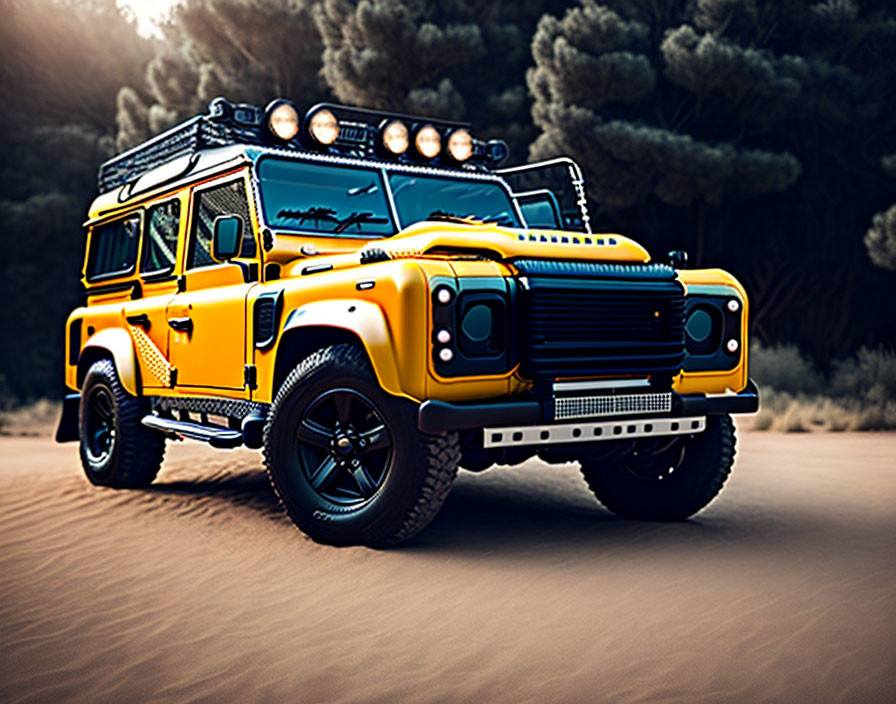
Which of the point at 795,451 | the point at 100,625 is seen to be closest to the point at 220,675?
the point at 100,625

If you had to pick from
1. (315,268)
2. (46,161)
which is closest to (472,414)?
(315,268)

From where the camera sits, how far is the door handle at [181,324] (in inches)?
255

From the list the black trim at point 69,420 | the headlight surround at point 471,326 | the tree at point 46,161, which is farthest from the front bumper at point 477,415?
the tree at point 46,161

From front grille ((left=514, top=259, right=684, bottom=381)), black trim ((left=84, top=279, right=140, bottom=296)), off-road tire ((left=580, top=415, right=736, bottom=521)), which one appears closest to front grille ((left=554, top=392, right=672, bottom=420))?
front grille ((left=514, top=259, right=684, bottom=381))

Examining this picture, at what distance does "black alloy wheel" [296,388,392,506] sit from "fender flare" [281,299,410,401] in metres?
0.27

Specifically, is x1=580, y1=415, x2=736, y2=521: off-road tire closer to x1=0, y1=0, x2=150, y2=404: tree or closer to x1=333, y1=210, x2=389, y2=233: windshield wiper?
x1=333, y1=210, x2=389, y2=233: windshield wiper

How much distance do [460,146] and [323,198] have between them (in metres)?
1.35

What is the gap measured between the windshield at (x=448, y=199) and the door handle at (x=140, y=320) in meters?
2.12

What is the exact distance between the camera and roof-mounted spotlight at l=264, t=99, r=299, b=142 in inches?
249

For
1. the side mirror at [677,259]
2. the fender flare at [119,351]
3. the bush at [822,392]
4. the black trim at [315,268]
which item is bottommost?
the bush at [822,392]

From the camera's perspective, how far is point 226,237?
5672 mm

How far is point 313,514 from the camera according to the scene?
5148 mm

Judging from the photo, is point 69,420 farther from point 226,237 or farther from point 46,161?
point 46,161

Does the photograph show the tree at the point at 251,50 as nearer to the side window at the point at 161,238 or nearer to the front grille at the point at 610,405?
the side window at the point at 161,238
